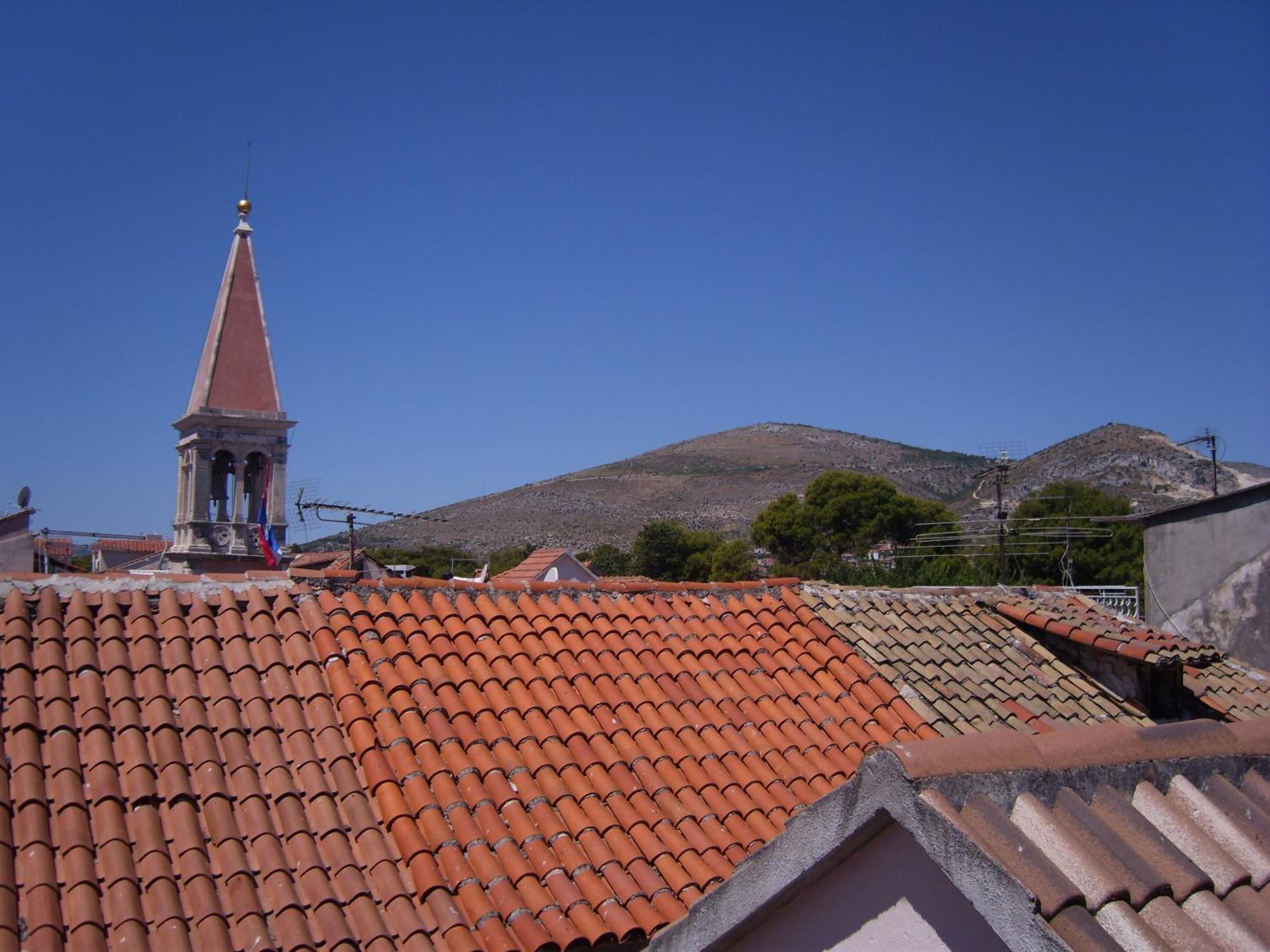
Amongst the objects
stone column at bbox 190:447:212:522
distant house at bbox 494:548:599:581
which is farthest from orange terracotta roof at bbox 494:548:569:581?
stone column at bbox 190:447:212:522

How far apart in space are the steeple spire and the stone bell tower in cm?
2

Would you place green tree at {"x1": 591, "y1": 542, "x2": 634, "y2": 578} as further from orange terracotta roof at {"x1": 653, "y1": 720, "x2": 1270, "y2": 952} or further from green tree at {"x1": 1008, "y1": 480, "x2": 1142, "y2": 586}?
orange terracotta roof at {"x1": 653, "y1": 720, "x2": 1270, "y2": 952}

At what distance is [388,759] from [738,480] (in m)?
85.8

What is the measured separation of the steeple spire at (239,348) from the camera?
85.4 ft

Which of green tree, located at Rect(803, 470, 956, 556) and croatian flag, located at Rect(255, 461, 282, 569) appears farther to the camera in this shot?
green tree, located at Rect(803, 470, 956, 556)

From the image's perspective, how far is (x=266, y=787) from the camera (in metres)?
5.91

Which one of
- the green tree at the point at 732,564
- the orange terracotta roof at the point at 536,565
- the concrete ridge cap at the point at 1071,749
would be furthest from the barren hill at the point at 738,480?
the concrete ridge cap at the point at 1071,749

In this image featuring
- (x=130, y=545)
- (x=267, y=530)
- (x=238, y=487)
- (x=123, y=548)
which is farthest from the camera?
(x=130, y=545)

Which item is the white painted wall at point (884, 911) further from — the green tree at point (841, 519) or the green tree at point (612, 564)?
the green tree at point (612, 564)

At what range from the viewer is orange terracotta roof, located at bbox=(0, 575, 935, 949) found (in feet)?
17.3

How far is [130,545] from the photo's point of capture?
47719mm

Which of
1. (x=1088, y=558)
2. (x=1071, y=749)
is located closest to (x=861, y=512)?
(x=1088, y=558)

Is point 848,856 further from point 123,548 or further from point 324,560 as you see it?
point 123,548

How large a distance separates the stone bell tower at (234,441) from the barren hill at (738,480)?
44.7m
